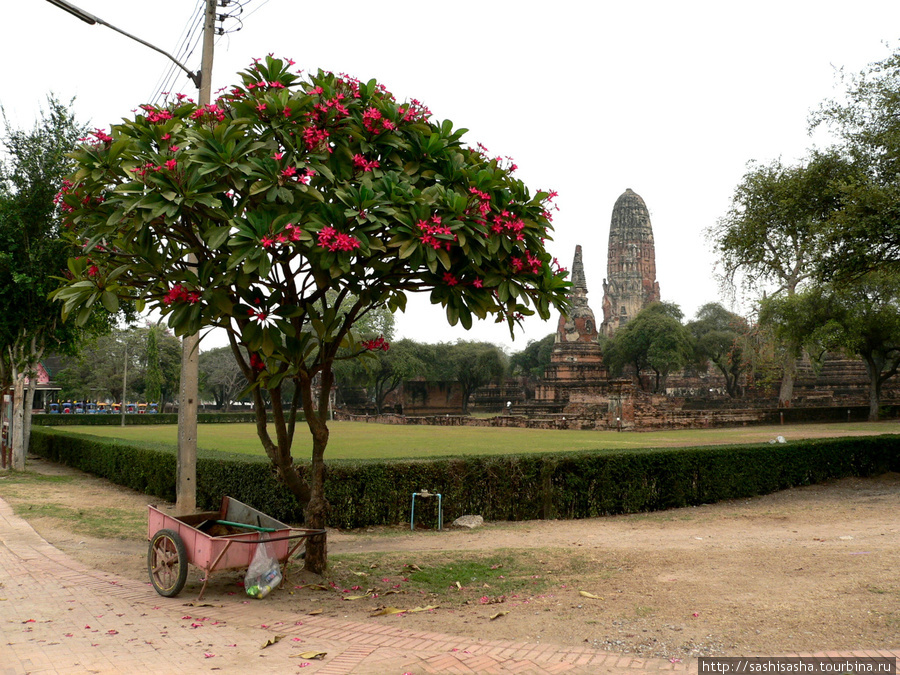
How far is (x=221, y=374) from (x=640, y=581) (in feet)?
210

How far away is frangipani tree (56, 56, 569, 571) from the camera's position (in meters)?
5.25

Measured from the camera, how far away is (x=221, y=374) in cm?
6606

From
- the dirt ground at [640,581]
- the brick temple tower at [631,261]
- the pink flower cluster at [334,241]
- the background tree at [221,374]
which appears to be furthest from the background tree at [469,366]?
the pink flower cluster at [334,241]

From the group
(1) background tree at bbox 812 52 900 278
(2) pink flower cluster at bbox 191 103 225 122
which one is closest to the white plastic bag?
(2) pink flower cluster at bbox 191 103 225 122

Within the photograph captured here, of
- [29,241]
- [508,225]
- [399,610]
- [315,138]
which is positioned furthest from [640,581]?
[29,241]

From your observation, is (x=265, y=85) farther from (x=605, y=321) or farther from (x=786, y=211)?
(x=605, y=321)

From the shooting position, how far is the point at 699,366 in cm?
6419

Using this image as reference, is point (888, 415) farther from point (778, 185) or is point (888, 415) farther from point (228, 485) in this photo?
point (228, 485)

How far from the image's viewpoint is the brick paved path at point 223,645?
4316 mm

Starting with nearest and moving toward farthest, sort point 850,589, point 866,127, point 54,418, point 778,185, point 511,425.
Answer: point 850,589, point 866,127, point 778,185, point 511,425, point 54,418

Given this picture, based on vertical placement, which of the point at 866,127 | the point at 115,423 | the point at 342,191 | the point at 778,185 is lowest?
the point at 115,423

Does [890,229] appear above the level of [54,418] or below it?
above

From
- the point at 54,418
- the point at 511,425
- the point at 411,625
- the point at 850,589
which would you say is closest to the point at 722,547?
the point at 850,589

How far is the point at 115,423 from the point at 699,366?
48.9 meters
